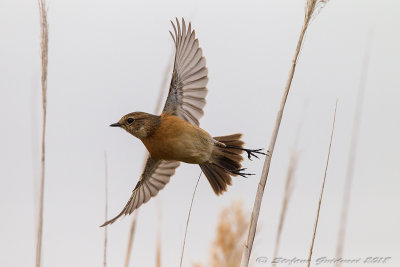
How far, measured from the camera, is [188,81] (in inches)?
190

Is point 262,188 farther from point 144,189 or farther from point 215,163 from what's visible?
point 144,189

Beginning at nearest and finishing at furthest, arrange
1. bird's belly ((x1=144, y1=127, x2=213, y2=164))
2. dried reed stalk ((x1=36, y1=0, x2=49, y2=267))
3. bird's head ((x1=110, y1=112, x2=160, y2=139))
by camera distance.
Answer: dried reed stalk ((x1=36, y1=0, x2=49, y2=267)) → bird's belly ((x1=144, y1=127, x2=213, y2=164)) → bird's head ((x1=110, y1=112, x2=160, y2=139))

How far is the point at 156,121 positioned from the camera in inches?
175

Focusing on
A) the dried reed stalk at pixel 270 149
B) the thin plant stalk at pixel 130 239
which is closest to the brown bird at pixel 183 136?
the thin plant stalk at pixel 130 239

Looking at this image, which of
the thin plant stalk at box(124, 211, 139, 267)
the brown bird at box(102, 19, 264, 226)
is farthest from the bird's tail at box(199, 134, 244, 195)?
the thin plant stalk at box(124, 211, 139, 267)

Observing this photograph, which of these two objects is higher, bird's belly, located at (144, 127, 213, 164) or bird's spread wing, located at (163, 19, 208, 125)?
bird's spread wing, located at (163, 19, 208, 125)

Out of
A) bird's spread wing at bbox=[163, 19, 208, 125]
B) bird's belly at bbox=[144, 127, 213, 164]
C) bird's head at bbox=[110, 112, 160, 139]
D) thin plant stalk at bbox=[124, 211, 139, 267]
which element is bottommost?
thin plant stalk at bbox=[124, 211, 139, 267]

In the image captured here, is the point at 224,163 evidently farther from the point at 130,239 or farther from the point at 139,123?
the point at 130,239

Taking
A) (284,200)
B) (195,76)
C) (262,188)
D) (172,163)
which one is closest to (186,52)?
(195,76)

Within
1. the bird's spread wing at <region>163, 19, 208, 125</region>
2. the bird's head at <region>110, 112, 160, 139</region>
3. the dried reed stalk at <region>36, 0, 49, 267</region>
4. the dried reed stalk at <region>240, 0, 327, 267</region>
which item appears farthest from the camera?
the bird's spread wing at <region>163, 19, 208, 125</region>

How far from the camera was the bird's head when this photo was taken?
4.45 metres

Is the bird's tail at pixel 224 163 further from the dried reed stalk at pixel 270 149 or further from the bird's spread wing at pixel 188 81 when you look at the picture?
the dried reed stalk at pixel 270 149

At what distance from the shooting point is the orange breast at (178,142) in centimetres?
431

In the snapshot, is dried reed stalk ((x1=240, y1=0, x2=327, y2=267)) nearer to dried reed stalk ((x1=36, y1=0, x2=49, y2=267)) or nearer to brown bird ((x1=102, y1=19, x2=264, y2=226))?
dried reed stalk ((x1=36, y1=0, x2=49, y2=267))
